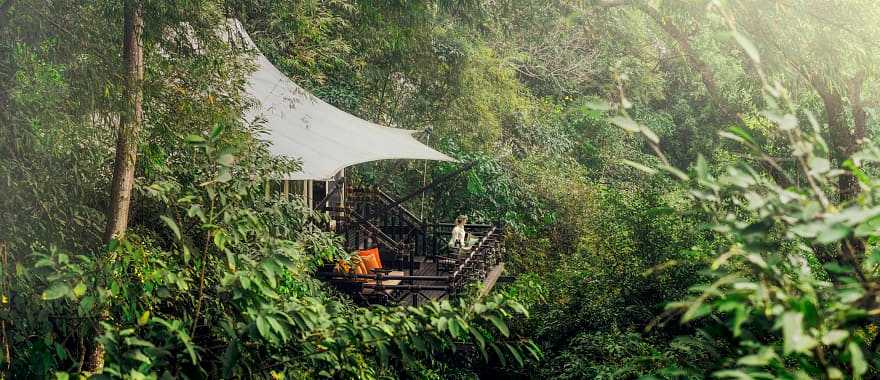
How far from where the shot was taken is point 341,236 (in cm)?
668

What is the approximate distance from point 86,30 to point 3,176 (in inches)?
42.0

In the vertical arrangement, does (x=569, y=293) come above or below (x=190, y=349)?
below

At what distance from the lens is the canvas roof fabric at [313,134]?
8.74m

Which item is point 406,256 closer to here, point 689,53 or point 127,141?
point 689,53

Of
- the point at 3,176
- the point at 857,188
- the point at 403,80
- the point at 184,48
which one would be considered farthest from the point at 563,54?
the point at 3,176

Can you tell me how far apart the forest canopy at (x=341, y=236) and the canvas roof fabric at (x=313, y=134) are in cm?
114

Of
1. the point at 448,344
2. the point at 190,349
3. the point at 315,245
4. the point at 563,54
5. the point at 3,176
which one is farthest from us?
the point at 563,54

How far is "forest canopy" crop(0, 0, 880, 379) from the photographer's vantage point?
1897 millimetres

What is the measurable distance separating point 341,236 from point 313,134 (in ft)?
9.84

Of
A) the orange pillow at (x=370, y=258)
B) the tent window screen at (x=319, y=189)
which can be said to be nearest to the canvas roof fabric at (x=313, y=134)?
the orange pillow at (x=370, y=258)

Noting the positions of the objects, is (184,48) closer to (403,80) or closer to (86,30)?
(86,30)

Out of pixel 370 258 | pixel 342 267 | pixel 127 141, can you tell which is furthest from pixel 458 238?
pixel 127 141

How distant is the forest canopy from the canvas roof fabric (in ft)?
3.72

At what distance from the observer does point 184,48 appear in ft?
17.9
